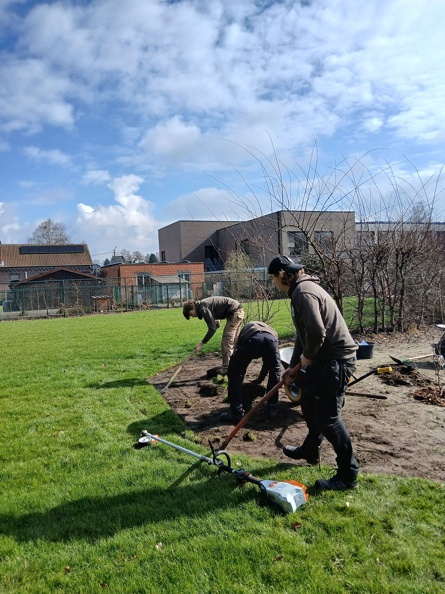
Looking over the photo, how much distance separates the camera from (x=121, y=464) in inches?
165

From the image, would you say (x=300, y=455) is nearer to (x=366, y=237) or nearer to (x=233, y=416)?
(x=233, y=416)

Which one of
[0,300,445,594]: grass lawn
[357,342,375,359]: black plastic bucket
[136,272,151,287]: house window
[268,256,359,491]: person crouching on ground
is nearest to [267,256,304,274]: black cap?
[268,256,359,491]: person crouching on ground

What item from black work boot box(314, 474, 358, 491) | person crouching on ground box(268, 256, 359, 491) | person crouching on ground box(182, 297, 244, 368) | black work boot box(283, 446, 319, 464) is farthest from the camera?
person crouching on ground box(182, 297, 244, 368)

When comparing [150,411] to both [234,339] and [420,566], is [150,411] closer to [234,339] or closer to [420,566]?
[234,339]

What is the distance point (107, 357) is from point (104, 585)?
7977 millimetres

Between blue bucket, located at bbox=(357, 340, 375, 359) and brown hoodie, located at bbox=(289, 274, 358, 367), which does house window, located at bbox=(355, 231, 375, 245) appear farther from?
brown hoodie, located at bbox=(289, 274, 358, 367)

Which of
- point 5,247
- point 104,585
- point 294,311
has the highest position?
point 5,247

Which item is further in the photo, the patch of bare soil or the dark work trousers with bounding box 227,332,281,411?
the dark work trousers with bounding box 227,332,281,411

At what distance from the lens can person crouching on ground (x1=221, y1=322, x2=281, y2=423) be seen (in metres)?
5.10

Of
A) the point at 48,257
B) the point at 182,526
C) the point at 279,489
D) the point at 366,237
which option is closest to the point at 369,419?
the point at 279,489

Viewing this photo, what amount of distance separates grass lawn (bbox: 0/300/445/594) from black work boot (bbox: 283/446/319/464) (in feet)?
0.55

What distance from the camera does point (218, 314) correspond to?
705 centimetres

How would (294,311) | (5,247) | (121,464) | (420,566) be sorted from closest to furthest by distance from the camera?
(420,566) < (294,311) < (121,464) < (5,247)

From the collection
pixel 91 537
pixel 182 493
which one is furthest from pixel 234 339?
pixel 91 537
